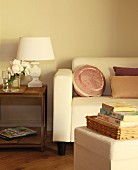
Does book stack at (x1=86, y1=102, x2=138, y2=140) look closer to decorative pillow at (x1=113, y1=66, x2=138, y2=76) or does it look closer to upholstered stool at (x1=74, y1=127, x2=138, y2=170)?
upholstered stool at (x1=74, y1=127, x2=138, y2=170)

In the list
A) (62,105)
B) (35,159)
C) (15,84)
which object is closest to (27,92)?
(15,84)

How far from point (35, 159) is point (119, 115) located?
120cm

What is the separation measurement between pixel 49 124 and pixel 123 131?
209 centimetres

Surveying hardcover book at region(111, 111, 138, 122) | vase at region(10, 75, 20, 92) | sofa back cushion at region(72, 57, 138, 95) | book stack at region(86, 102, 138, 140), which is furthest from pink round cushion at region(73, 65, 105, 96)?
hardcover book at region(111, 111, 138, 122)

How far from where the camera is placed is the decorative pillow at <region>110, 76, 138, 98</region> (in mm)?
3717

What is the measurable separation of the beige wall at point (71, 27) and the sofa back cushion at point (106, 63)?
284mm

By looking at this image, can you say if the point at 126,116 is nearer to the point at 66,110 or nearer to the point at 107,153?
the point at 107,153

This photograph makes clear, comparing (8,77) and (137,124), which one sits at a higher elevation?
→ (8,77)

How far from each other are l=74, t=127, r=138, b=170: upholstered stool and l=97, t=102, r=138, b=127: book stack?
113mm

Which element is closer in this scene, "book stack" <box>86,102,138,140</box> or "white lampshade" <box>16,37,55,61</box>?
"book stack" <box>86,102,138,140</box>

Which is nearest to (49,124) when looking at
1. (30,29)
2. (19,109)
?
(19,109)

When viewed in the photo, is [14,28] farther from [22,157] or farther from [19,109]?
[22,157]

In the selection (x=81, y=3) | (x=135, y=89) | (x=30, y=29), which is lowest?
(x=135, y=89)

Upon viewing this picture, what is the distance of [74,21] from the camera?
4.30m
